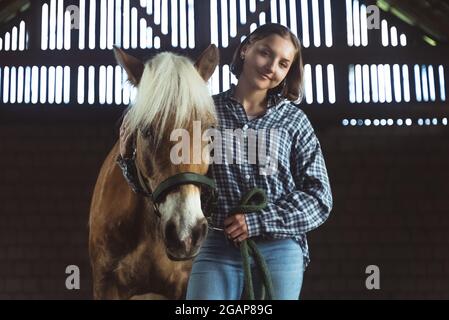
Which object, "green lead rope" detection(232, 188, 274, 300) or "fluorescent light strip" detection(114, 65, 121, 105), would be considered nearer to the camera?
"green lead rope" detection(232, 188, 274, 300)

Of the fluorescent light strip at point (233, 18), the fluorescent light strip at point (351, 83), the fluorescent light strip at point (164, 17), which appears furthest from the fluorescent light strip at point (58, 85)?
the fluorescent light strip at point (351, 83)

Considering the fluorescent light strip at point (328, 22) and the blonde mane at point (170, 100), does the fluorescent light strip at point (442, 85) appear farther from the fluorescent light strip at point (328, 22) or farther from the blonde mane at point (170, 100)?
the blonde mane at point (170, 100)

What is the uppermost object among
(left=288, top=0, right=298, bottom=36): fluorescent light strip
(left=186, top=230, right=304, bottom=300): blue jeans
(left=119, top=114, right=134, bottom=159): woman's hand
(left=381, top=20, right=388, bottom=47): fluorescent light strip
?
(left=288, top=0, right=298, bottom=36): fluorescent light strip

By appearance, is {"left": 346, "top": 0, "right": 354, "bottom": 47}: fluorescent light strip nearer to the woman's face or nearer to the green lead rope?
the woman's face

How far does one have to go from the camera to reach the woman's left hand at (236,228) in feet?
10.5

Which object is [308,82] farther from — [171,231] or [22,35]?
[22,35]

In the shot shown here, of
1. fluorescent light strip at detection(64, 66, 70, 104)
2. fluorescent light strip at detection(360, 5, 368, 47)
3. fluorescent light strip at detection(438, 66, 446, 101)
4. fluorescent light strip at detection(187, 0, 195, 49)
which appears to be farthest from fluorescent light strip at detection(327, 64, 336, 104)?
fluorescent light strip at detection(64, 66, 70, 104)

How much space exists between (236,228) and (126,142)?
2.04ft

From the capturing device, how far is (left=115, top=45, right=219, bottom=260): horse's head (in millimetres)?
3008

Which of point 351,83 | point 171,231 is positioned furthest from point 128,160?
point 351,83

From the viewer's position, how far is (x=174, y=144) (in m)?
3.07

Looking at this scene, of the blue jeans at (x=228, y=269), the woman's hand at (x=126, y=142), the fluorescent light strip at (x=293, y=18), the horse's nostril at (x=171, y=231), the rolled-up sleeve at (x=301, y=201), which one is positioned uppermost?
the fluorescent light strip at (x=293, y=18)

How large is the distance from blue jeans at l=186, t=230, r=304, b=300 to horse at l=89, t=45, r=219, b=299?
0.21ft
